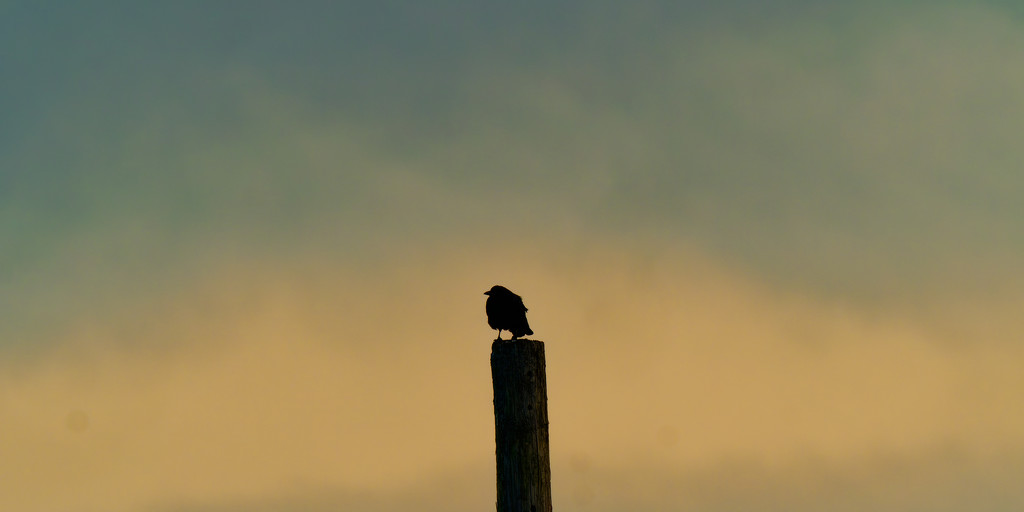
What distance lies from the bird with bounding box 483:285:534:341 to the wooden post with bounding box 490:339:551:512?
1.80m

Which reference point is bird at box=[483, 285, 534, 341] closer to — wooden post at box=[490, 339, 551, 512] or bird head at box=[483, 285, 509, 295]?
bird head at box=[483, 285, 509, 295]

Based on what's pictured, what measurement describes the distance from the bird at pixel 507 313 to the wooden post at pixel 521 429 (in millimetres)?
1801

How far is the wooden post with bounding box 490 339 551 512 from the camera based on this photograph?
7.74 metres

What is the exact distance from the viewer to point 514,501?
25.4 ft

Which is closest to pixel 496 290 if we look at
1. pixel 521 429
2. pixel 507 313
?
pixel 507 313

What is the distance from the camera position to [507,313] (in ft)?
32.4

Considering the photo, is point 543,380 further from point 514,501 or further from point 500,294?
point 500,294

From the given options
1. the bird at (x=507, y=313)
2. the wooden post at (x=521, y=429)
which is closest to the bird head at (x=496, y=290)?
the bird at (x=507, y=313)

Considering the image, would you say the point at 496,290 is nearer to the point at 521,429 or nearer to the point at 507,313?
the point at 507,313

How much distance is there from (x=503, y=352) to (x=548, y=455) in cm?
91

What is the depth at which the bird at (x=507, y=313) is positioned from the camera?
9.82m

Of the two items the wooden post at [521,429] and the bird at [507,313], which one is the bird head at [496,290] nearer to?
the bird at [507,313]

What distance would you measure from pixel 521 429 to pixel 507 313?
223cm

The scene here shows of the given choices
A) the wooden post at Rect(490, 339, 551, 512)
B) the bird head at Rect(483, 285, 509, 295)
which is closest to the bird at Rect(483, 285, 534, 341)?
the bird head at Rect(483, 285, 509, 295)
